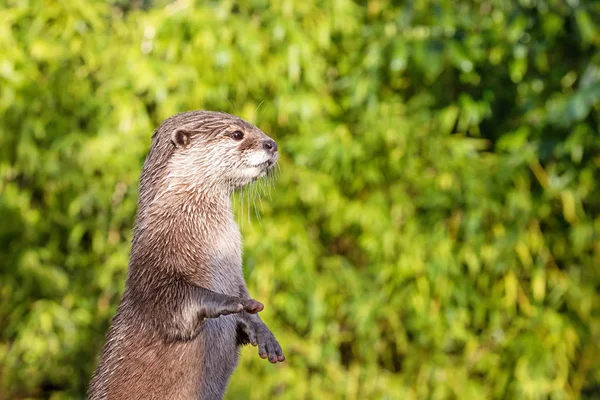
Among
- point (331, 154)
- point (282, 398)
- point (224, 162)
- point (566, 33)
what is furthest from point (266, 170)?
point (566, 33)

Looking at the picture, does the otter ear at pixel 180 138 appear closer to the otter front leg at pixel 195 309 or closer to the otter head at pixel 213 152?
the otter head at pixel 213 152

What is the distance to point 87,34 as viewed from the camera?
15.5 ft

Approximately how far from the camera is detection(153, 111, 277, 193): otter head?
236cm

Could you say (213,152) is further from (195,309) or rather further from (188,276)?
(195,309)

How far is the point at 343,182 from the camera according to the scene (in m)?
4.95

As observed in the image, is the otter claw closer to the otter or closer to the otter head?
the otter

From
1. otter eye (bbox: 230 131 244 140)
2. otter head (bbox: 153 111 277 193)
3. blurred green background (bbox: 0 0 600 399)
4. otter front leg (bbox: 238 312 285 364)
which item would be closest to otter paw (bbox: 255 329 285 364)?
otter front leg (bbox: 238 312 285 364)

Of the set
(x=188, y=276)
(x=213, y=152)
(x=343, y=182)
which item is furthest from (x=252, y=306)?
(x=343, y=182)

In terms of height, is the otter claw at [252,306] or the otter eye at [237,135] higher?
the otter eye at [237,135]

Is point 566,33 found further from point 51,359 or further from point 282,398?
point 51,359

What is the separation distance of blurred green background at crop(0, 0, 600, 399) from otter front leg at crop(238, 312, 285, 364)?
2295 millimetres

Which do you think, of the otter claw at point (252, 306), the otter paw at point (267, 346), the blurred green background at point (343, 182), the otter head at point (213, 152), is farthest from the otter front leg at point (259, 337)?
the blurred green background at point (343, 182)

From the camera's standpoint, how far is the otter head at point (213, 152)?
7.74ft

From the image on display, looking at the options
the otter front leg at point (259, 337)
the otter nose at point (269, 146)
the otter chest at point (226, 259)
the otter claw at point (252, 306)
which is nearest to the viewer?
the otter claw at point (252, 306)
